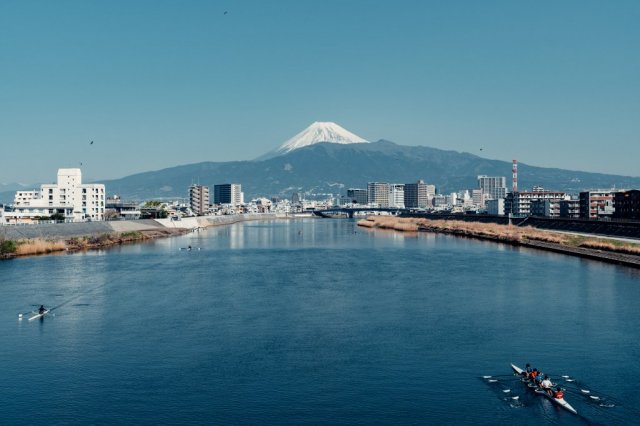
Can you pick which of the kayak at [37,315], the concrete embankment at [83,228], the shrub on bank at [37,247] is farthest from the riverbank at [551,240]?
the shrub on bank at [37,247]

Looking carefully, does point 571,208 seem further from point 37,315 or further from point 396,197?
point 396,197

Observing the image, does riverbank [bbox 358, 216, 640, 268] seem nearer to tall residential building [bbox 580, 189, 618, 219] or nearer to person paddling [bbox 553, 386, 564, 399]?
tall residential building [bbox 580, 189, 618, 219]

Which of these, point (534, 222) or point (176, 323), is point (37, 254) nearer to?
point (176, 323)

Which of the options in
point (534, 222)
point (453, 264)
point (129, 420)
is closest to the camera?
point (129, 420)

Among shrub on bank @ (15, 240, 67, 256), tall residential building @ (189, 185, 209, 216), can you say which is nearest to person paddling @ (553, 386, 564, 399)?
shrub on bank @ (15, 240, 67, 256)

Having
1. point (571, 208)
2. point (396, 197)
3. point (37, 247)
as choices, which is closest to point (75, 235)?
point (37, 247)

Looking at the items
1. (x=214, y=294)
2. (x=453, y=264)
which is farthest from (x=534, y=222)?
(x=214, y=294)
